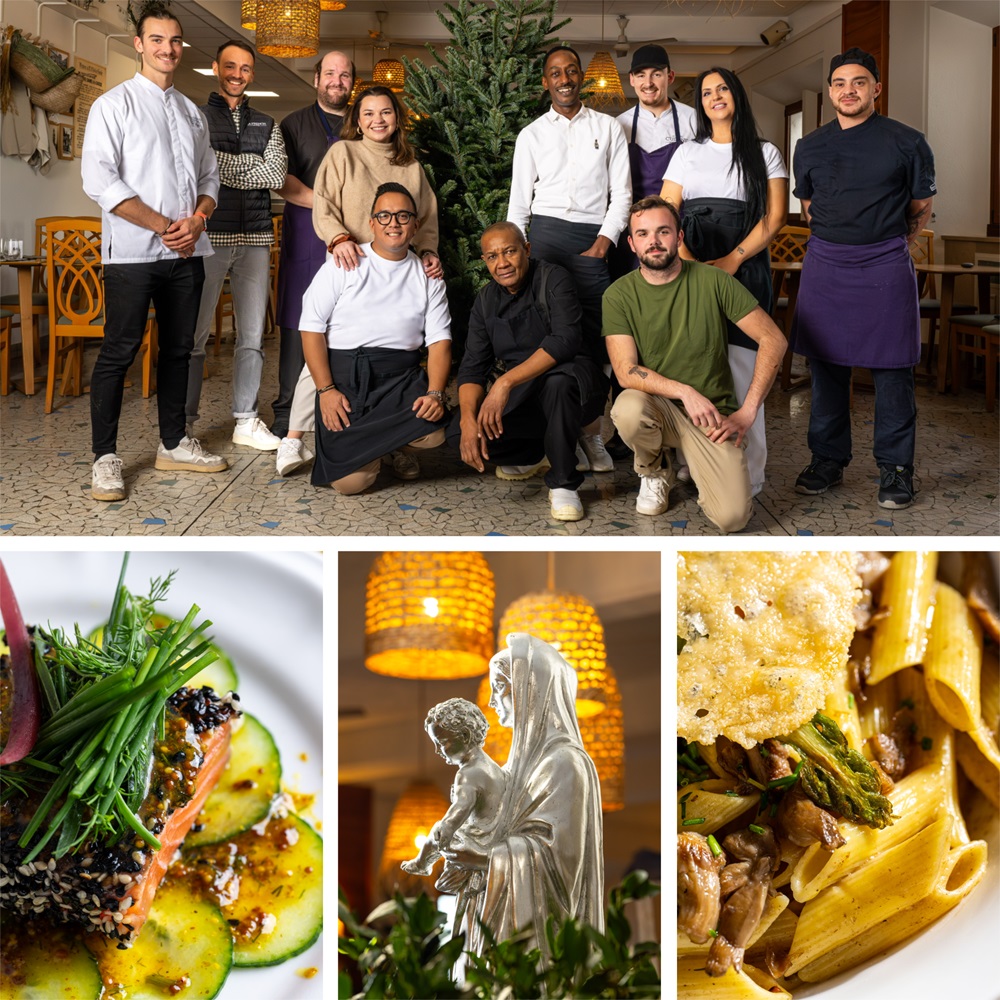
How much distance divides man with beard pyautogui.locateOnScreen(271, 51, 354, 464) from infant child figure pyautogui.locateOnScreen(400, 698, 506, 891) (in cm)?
226

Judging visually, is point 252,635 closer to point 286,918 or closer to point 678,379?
point 286,918

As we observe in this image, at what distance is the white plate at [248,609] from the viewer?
156 centimetres

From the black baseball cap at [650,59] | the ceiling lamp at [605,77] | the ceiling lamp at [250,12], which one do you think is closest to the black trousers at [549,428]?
the black baseball cap at [650,59]

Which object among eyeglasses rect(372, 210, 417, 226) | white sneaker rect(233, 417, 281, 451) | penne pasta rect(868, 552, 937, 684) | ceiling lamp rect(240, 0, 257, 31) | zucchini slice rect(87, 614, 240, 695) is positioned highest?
ceiling lamp rect(240, 0, 257, 31)

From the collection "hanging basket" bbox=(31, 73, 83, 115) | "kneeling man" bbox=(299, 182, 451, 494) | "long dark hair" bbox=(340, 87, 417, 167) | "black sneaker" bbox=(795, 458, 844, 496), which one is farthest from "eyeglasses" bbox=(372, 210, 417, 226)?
"hanging basket" bbox=(31, 73, 83, 115)

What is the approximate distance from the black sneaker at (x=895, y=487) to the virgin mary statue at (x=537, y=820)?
2.10m

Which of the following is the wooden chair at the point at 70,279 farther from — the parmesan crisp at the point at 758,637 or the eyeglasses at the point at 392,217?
the parmesan crisp at the point at 758,637

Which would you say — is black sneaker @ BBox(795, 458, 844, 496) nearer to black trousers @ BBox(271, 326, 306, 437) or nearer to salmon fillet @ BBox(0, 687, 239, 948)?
black trousers @ BBox(271, 326, 306, 437)

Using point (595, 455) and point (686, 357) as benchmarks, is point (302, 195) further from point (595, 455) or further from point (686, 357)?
point (686, 357)

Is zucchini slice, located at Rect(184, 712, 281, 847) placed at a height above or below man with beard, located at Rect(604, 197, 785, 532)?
below

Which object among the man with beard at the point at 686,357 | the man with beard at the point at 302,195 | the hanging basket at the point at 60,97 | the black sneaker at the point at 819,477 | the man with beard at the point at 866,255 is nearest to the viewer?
the man with beard at the point at 686,357

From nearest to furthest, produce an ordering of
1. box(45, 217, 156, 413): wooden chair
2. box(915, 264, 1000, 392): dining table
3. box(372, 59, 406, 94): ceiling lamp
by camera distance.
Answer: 1. box(45, 217, 156, 413): wooden chair
2. box(915, 264, 1000, 392): dining table
3. box(372, 59, 406, 94): ceiling lamp

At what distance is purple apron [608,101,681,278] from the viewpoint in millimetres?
3615

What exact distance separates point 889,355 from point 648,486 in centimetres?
80
